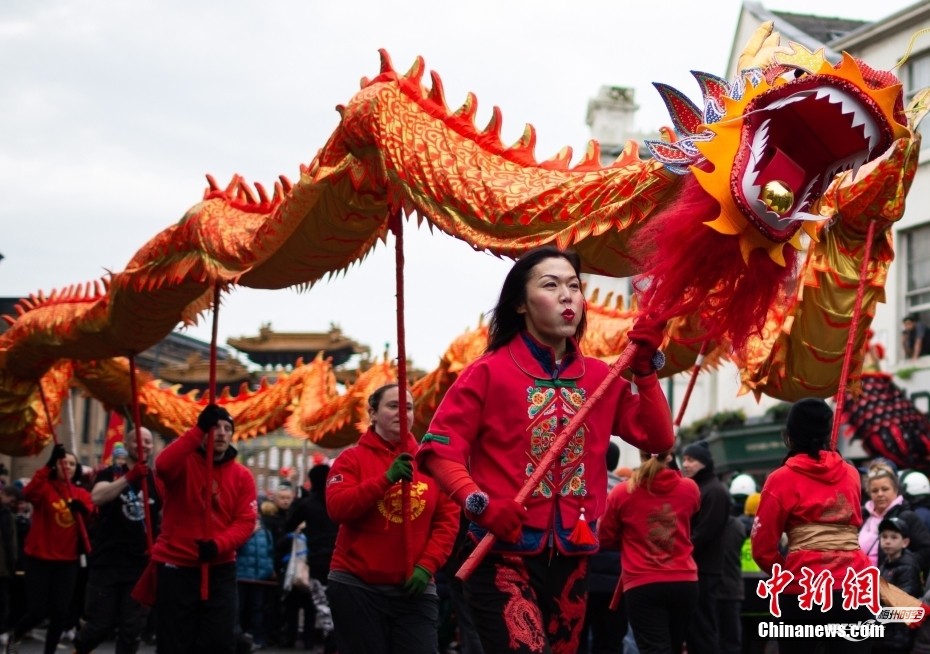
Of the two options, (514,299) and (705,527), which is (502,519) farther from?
(705,527)

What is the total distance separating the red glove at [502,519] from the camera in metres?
4.65

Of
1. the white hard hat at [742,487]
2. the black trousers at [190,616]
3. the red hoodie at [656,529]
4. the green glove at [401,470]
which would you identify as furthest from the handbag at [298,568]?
the green glove at [401,470]

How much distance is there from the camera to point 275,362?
27.0m

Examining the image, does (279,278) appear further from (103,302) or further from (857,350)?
(857,350)

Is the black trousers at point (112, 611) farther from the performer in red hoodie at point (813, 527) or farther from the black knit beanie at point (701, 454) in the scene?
the performer in red hoodie at point (813, 527)

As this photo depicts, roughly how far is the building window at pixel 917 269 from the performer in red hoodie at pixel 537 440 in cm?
1762

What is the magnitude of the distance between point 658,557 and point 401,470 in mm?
2287

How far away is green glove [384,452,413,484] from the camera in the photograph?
649 cm

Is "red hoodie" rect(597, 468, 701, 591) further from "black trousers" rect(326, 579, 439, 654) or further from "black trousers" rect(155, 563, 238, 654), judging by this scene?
"black trousers" rect(155, 563, 238, 654)

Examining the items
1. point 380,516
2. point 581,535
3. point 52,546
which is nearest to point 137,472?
point 52,546

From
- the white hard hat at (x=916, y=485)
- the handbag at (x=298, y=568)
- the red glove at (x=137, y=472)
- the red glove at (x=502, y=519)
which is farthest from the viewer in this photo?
the handbag at (x=298, y=568)

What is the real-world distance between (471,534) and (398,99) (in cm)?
330

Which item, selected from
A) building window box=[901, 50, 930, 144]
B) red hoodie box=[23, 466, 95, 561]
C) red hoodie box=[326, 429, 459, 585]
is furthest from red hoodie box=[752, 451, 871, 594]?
building window box=[901, 50, 930, 144]

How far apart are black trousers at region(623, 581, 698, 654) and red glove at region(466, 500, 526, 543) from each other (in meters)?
3.66
